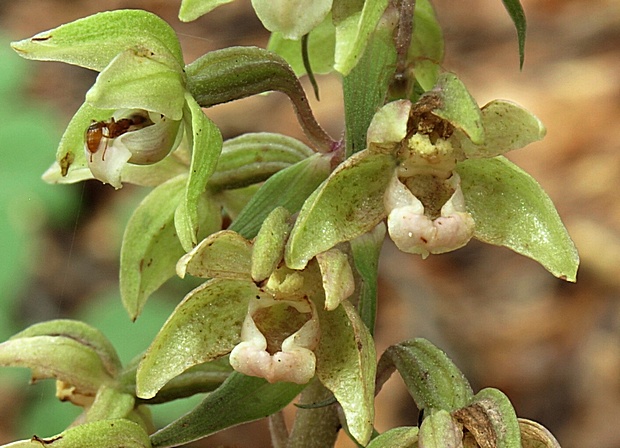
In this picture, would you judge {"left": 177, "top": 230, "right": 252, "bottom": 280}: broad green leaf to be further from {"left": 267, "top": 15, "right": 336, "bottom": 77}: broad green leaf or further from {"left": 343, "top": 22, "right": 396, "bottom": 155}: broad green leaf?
{"left": 267, "top": 15, "right": 336, "bottom": 77}: broad green leaf

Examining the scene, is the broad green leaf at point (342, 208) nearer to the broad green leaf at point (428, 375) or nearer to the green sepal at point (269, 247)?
the green sepal at point (269, 247)

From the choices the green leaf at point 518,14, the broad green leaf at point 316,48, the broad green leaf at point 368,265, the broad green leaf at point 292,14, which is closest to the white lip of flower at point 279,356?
the broad green leaf at point 368,265

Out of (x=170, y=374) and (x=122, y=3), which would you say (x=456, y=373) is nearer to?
(x=170, y=374)

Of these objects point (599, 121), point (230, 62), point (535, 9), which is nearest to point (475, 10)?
point (535, 9)

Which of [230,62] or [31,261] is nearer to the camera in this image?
[230,62]

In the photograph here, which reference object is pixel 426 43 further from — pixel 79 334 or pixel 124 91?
pixel 79 334

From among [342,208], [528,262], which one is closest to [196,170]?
[342,208]

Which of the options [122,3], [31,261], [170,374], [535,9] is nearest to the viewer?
[170,374]
